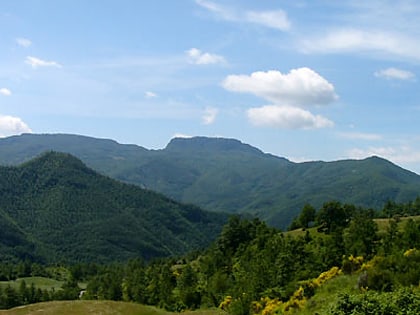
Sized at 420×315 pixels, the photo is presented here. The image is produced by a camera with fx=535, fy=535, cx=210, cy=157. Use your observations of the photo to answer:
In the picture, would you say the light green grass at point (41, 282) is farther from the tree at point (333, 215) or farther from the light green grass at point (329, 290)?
the light green grass at point (329, 290)

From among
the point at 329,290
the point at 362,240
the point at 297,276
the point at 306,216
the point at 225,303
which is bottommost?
the point at 225,303

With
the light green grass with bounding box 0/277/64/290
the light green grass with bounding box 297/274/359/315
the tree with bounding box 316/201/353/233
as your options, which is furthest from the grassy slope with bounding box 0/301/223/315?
the light green grass with bounding box 0/277/64/290

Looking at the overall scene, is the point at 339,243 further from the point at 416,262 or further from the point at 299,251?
the point at 416,262

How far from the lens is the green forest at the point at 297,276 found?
142 feet

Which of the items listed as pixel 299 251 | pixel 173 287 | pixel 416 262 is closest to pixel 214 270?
pixel 173 287

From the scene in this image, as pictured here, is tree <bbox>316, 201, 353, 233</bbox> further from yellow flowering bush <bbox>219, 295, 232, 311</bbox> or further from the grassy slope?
the grassy slope

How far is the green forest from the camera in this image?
Answer: 142 ft

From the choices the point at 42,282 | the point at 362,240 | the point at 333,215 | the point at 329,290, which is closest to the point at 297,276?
the point at 362,240

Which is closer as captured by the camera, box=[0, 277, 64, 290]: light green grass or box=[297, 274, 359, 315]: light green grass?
box=[297, 274, 359, 315]: light green grass

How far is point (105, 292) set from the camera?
367 feet

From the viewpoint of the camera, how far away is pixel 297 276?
216ft

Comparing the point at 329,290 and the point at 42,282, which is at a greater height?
the point at 329,290

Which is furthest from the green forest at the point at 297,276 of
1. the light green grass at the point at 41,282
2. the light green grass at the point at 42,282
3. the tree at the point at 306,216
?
the light green grass at the point at 41,282

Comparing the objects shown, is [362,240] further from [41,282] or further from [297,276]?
[41,282]
